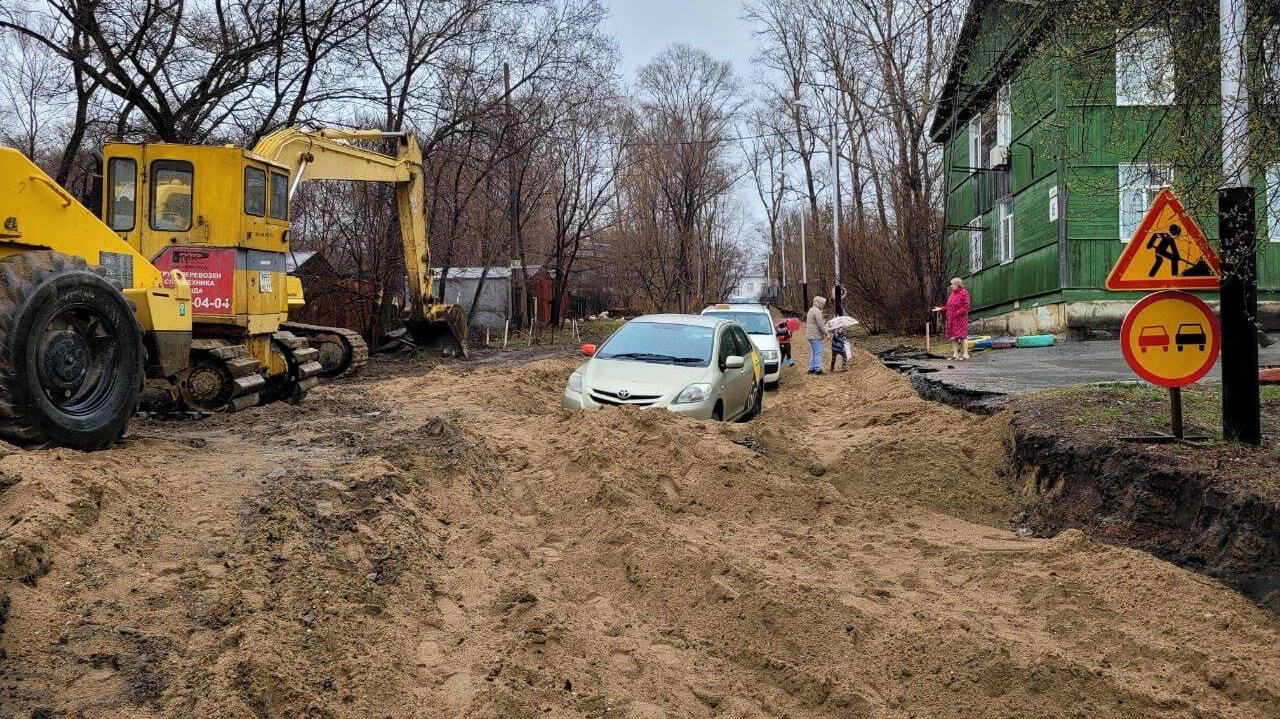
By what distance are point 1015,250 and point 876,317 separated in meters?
7.23

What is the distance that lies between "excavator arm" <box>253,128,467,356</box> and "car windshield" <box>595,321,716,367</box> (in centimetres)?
471

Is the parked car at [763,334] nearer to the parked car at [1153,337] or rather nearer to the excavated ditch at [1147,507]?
the excavated ditch at [1147,507]

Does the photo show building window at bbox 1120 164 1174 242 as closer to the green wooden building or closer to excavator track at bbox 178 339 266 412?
the green wooden building

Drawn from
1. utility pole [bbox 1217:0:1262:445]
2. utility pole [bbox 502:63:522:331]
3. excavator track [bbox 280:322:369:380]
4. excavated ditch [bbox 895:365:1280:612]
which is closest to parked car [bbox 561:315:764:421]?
excavated ditch [bbox 895:365:1280:612]

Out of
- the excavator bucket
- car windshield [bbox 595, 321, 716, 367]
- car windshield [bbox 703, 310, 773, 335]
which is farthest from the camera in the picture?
the excavator bucket

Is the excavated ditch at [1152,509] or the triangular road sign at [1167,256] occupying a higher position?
the triangular road sign at [1167,256]

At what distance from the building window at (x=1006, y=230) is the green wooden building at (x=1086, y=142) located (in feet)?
0.18

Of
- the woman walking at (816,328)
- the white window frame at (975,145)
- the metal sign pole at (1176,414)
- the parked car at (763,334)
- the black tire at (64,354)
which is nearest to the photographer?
the black tire at (64,354)

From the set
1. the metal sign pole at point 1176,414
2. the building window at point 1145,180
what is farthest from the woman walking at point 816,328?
the metal sign pole at point 1176,414

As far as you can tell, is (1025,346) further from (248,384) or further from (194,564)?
(194,564)

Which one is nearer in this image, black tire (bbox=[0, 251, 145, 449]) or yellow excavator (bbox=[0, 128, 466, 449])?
black tire (bbox=[0, 251, 145, 449])

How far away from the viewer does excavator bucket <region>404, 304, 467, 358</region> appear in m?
20.9

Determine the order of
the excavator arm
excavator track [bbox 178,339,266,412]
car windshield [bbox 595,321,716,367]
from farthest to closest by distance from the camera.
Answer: the excavator arm
car windshield [bbox 595,321,716,367]
excavator track [bbox 178,339,266,412]

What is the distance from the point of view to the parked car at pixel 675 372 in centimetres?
1102
